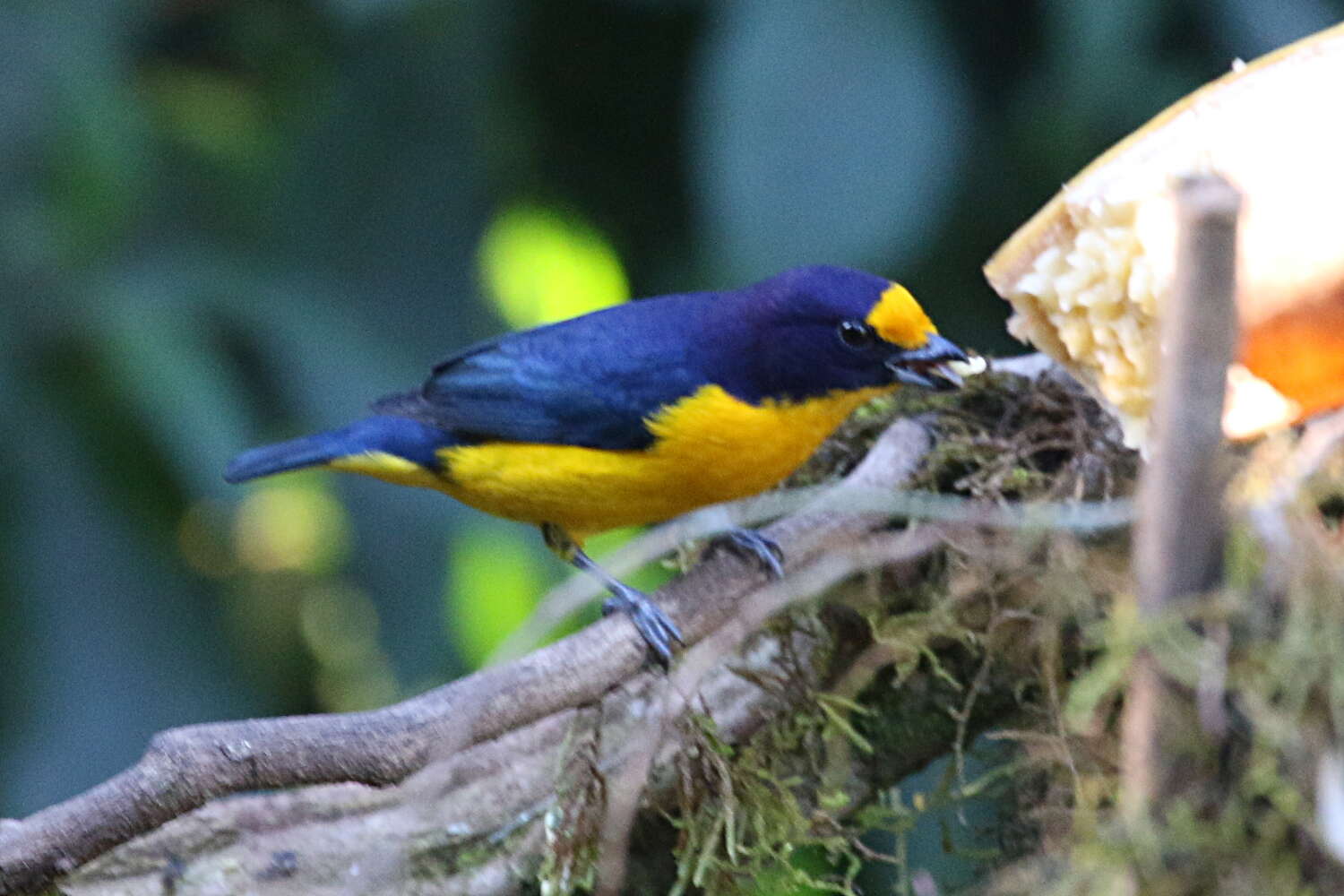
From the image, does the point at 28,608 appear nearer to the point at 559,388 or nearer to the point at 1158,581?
the point at 559,388

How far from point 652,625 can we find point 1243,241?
28.4 inches

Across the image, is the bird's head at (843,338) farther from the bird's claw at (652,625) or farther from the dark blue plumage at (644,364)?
the bird's claw at (652,625)

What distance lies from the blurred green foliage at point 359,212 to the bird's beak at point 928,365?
0.19 m

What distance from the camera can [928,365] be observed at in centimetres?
192

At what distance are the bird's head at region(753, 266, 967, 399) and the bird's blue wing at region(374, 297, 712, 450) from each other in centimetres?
13

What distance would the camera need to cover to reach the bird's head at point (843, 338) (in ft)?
6.29

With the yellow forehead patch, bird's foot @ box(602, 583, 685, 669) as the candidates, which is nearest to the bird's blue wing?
the yellow forehead patch

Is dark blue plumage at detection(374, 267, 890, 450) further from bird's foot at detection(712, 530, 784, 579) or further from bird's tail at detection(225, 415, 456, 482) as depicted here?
bird's foot at detection(712, 530, 784, 579)

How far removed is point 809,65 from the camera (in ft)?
6.59

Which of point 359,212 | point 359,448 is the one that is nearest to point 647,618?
point 359,448

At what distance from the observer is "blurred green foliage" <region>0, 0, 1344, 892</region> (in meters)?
2.04

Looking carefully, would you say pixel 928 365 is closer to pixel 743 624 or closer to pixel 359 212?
pixel 743 624

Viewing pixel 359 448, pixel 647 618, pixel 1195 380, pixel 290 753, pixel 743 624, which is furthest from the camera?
pixel 359 448

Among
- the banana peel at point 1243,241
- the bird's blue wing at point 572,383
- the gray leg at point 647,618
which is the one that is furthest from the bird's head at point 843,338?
the gray leg at point 647,618
